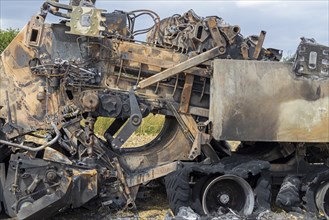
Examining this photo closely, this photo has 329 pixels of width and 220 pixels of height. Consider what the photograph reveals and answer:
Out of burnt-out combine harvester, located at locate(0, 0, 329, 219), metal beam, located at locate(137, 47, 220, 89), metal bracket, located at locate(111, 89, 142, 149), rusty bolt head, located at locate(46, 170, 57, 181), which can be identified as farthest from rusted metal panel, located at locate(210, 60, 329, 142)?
rusty bolt head, located at locate(46, 170, 57, 181)

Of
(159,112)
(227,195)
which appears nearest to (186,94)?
(159,112)

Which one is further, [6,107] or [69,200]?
[6,107]

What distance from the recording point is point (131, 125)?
6.83 metres

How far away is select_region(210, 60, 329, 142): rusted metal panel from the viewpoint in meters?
6.49

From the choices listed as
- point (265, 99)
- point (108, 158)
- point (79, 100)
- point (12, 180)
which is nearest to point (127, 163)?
point (108, 158)

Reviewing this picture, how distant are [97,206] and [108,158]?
63cm

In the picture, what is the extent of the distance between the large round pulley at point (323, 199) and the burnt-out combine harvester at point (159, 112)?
12mm

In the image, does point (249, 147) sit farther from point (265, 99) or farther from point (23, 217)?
point (23, 217)

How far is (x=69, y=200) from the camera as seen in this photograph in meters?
6.35

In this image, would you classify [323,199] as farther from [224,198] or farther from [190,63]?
[190,63]

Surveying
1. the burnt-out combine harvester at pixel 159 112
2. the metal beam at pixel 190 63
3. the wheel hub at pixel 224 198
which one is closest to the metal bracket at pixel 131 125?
the burnt-out combine harvester at pixel 159 112

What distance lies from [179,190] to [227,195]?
0.61m

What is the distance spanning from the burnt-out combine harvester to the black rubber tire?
0.01 meters

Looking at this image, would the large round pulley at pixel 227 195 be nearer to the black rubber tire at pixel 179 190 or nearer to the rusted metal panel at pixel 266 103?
the black rubber tire at pixel 179 190
